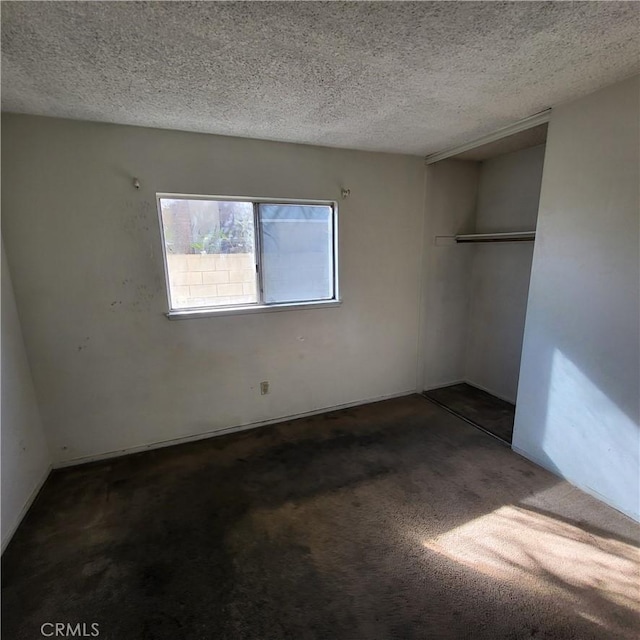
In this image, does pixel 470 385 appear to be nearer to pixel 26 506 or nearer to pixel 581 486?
pixel 581 486

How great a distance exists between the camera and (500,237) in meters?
3.19

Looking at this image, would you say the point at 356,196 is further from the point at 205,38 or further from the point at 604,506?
the point at 604,506

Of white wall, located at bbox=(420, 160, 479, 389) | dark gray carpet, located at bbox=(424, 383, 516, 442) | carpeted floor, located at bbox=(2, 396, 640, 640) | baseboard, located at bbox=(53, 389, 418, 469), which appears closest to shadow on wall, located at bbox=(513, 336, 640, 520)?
→ carpeted floor, located at bbox=(2, 396, 640, 640)

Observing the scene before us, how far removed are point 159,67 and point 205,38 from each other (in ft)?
1.16

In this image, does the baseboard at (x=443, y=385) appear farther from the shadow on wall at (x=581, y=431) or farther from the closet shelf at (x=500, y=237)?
the closet shelf at (x=500, y=237)

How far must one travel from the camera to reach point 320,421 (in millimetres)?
3160

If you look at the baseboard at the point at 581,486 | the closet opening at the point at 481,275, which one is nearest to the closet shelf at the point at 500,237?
the closet opening at the point at 481,275

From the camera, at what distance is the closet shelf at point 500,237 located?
2.96 meters

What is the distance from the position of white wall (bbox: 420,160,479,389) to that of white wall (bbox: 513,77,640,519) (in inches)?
48.8

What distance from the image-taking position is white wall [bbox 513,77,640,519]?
1.86 metres

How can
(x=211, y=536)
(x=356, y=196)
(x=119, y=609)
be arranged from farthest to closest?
1. (x=356, y=196)
2. (x=211, y=536)
3. (x=119, y=609)

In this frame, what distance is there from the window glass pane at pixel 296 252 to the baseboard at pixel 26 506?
204cm

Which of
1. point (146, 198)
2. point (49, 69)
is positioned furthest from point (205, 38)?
point (146, 198)

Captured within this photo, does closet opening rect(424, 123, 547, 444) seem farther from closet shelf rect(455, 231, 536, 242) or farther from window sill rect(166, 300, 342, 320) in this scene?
window sill rect(166, 300, 342, 320)
